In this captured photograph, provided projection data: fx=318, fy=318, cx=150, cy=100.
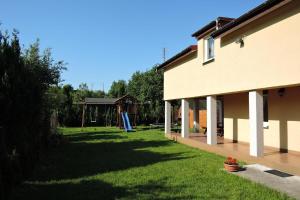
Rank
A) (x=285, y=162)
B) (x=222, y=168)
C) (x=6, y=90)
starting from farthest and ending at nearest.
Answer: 1. (x=222, y=168)
2. (x=285, y=162)
3. (x=6, y=90)

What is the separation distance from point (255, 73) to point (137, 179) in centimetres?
532

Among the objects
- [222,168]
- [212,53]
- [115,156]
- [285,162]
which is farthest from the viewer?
[212,53]

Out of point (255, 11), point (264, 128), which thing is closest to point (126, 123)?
point (264, 128)

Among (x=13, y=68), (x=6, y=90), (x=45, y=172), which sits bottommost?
(x=45, y=172)

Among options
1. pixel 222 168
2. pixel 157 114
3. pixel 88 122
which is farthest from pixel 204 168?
pixel 88 122

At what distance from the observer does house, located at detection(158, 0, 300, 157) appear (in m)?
9.34

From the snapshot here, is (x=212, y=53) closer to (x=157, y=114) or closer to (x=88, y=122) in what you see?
(x=157, y=114)

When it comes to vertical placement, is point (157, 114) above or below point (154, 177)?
above

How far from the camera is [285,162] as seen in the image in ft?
31.9

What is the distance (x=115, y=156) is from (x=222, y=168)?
4990mm

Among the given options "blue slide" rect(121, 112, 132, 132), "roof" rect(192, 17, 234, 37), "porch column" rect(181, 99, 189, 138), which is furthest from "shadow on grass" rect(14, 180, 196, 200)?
"blue slide" rect(121, 112, 132, 132)

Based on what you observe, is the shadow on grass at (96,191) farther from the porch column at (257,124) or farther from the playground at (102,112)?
the playground at (102,112)

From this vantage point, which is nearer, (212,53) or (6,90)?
(6,90)

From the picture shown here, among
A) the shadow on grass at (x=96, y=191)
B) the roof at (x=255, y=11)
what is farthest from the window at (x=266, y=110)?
the shadow on grass at (x=96, y=191)
